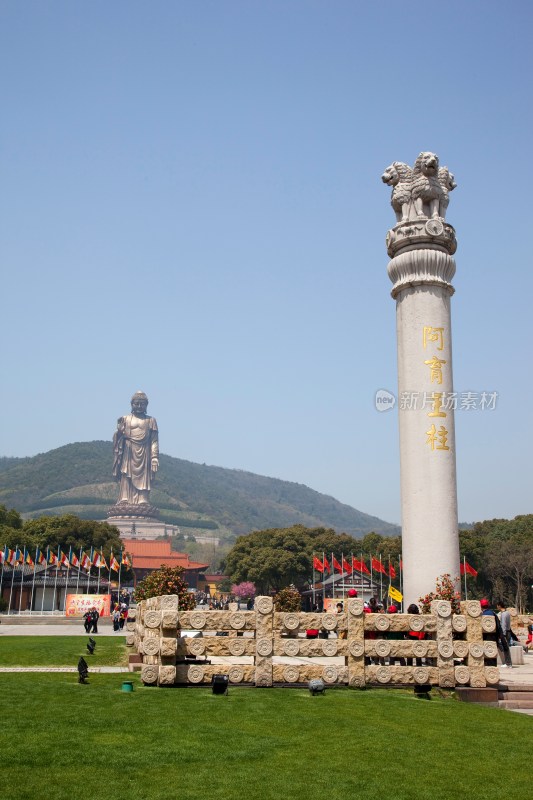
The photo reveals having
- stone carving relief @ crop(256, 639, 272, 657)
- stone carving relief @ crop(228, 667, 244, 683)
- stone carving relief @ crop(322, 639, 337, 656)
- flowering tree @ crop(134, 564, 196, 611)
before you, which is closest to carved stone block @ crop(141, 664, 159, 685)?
stone carving relief @ crop(228, 667, 244, 683)

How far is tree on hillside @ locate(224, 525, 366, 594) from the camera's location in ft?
236

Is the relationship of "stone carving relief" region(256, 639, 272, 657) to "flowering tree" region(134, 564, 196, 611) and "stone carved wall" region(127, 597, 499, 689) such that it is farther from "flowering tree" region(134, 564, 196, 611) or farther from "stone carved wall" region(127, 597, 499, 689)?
"flowering tree" region(134, 564, 196, 611)

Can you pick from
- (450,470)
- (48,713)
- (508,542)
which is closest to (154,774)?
(48,713)

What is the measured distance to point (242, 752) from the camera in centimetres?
827

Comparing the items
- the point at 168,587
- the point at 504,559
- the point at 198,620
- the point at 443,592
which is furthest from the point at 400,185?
the point at 504,559

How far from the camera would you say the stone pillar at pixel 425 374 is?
71.0 ft

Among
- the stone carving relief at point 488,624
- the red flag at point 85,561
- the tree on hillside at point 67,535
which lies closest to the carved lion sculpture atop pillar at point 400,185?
the stone carving relief at point 488,624

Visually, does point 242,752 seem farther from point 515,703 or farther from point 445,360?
point 445,360

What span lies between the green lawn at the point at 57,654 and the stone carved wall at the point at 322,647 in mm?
5345

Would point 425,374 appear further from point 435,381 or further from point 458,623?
point 458,623

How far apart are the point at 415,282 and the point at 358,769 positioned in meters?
17.4

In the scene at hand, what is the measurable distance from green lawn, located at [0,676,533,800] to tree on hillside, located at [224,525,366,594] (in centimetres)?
6052

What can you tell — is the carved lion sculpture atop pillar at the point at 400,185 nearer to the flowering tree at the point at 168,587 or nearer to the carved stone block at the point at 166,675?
the flowering tree at the point at 168,587

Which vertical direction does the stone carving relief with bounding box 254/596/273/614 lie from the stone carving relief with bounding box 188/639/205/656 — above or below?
above
